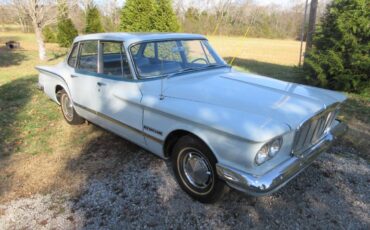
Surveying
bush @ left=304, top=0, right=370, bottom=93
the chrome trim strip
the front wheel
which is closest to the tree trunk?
the chrome trim strip

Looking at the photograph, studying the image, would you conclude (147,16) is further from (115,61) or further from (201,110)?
(201,110)

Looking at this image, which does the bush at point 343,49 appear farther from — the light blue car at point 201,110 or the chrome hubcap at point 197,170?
the chrome hubcap at point 197,170

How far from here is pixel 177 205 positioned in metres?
3.25

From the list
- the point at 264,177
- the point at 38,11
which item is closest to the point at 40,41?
the point at 38,11

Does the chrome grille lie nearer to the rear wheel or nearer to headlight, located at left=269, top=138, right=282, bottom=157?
headlight, located at left=269, top=138, right=282, bottom=157

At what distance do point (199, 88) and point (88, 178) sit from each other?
185cm

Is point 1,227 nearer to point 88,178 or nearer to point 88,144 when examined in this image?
point 88,178

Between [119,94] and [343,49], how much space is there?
6388 millimetres

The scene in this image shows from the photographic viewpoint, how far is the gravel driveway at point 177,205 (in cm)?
300

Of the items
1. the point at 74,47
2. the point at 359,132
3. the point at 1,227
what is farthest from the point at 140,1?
the point at 1,227

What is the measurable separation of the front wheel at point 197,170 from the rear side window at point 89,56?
6.62ft

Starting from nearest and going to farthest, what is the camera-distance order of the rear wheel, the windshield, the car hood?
the car hood < the windshield < the rear wheel

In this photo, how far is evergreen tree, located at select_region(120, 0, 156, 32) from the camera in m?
12.6

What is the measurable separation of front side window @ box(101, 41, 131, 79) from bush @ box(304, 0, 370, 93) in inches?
234
